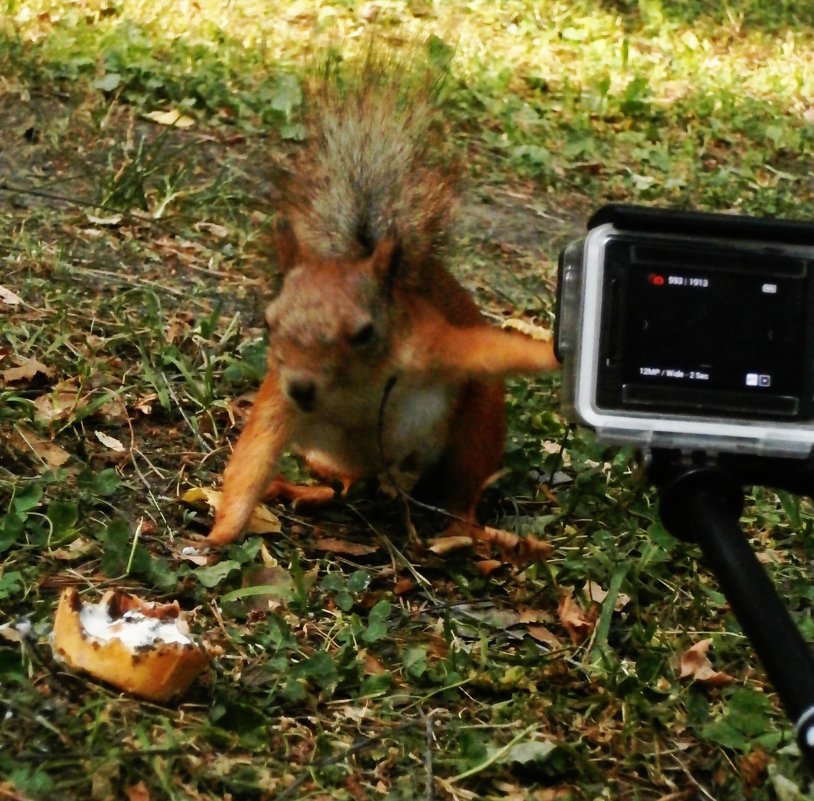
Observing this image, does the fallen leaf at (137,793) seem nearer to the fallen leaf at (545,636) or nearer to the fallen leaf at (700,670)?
the fallen leaf at (545,636)

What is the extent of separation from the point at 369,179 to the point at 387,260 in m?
0.29

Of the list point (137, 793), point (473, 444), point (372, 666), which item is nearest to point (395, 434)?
point (473, 444)

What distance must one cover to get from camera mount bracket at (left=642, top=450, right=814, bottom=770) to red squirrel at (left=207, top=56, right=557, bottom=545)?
0.97 metres

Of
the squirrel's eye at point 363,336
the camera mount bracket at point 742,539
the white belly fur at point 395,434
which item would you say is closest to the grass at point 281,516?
the white belly fur at point 395,434

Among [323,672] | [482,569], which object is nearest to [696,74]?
[482,569]

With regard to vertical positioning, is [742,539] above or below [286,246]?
above

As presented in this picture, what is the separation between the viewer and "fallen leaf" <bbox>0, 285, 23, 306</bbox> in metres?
3.10

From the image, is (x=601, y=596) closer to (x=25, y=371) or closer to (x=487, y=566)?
(x=487, y=566)

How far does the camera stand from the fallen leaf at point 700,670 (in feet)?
7.13

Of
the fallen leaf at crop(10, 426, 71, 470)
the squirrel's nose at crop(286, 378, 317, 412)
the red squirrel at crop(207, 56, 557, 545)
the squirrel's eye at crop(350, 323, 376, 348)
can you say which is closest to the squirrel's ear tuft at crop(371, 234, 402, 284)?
the red squirrel at crop(207, 56, 557, 545)

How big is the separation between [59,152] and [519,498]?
1.99 metres

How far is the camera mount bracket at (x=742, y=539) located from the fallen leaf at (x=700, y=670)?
30.0 inches

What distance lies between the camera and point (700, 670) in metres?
2.18

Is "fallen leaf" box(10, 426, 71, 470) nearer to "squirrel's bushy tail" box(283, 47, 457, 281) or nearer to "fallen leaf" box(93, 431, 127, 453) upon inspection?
"fallen leaf" box(93, 431, 127, 453)
